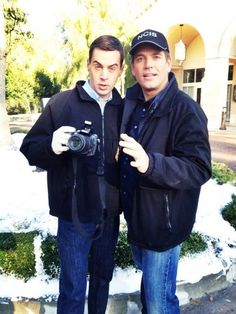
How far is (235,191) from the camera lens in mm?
4734

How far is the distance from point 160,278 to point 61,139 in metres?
0.91

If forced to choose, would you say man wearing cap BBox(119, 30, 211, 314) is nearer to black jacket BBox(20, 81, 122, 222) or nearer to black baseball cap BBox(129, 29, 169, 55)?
black baseball cap BBox(129, 29, 169, 55)

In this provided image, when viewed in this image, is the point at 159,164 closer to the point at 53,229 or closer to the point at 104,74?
the point at 104,74

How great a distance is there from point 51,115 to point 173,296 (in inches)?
48.8

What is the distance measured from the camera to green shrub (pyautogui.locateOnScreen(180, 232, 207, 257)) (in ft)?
10.3

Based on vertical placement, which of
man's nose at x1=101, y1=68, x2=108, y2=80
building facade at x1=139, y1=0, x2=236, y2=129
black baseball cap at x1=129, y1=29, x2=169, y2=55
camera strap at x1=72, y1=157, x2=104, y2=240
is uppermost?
building facade at x1=139, y1=0, x2=236, y2=129

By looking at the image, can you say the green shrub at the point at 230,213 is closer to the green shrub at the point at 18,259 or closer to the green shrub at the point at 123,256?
the green shrub at the point at 123,256

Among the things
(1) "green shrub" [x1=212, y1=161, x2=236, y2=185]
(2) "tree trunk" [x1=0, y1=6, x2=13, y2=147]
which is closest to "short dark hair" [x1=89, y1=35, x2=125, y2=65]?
(1) "green shrub" [x1=212, y1=161, x2=236, y2=185]

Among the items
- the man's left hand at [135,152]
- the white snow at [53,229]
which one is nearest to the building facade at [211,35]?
the white snow at [53,229]

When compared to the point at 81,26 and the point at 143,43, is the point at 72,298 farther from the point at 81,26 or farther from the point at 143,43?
the point at 81,26

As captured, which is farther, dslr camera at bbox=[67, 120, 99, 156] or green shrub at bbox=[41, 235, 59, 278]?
green shrub at bbox=[41, 235, 59, 278]

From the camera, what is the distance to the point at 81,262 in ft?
7.03

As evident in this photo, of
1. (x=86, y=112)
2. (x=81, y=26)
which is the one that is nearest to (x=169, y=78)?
(x=86, y=112)

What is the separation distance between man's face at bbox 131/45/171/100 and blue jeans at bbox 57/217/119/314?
0.83 m
